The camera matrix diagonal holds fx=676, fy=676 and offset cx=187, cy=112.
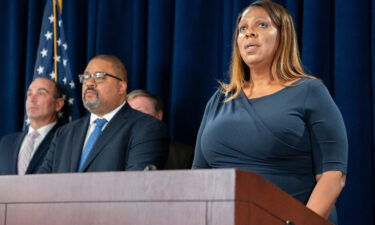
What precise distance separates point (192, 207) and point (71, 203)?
26 centimetres

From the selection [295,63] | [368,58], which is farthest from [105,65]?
[295,63]

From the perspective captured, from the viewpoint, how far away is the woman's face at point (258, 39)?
6.68ft

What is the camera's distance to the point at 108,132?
3176mm

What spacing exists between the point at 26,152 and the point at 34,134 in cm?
14

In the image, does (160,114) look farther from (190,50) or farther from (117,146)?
(117,146)

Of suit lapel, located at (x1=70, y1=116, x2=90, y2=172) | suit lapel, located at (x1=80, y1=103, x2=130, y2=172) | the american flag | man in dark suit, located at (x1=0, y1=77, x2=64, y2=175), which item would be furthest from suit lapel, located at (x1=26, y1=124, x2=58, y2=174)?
suit lapel, located at (x1=80, y1=103, x2=130, y2=172)

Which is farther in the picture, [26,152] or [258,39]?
[26,152]

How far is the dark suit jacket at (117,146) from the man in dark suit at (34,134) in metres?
0.45

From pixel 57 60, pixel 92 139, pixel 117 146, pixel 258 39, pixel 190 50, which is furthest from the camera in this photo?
pixel 57 60

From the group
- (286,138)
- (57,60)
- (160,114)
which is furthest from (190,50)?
(286,138)

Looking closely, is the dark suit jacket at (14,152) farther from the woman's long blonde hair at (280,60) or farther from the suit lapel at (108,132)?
the woman's long blonde hair at (280,60)

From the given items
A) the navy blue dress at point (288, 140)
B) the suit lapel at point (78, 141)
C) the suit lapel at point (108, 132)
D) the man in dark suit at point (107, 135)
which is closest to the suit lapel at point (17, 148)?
the man in dark suit at point (107, 135)

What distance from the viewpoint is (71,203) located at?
1.28 metres

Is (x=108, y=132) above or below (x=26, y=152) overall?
above
